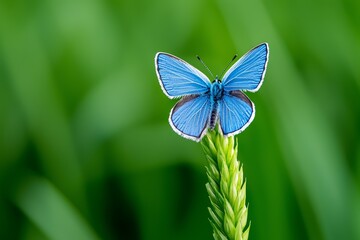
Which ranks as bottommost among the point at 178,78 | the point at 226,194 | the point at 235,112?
the point at 226,194

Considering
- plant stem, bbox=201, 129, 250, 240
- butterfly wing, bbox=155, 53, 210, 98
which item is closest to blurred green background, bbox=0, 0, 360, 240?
butterfly wing, bbox=155, 53, 210, 98

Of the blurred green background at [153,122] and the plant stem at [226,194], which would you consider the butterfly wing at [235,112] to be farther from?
the blurred green background at [153,122]

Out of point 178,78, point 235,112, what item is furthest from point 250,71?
point 178,78

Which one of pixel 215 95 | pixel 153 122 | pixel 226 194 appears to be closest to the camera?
pixel 226 194

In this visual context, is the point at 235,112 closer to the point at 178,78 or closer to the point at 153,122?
the point at 178,78

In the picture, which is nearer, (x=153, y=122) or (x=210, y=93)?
(x=210, y=93)

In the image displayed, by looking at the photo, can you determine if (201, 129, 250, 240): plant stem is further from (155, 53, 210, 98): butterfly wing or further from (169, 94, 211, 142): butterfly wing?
(155, 53, 210, 98): butterfly wing
